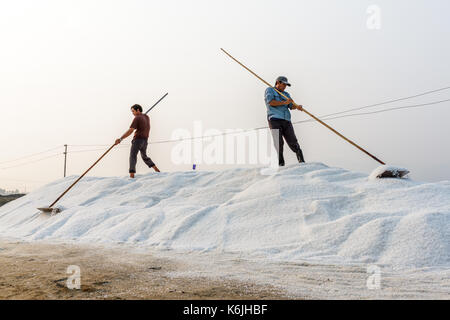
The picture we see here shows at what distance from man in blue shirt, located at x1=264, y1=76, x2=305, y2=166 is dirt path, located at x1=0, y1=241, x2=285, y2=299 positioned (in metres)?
3.43

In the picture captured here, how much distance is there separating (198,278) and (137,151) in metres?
5.64

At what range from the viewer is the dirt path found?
2.12m

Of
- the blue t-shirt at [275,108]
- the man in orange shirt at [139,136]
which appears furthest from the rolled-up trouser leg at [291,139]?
the man in orange shirt at [139,136]

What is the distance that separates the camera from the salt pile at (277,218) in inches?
130

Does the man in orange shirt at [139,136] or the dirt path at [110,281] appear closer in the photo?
the dirt path at [110,281]

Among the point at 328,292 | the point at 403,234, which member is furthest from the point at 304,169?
the point at 328,292

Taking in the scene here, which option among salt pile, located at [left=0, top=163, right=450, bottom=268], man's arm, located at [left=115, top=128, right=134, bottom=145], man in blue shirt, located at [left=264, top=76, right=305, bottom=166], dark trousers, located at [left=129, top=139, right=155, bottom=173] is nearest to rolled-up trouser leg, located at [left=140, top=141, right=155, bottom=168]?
dark trousers, located at [left=129, top=139, right=155, bottom=173]

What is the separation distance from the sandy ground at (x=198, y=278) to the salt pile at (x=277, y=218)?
1.13 ft

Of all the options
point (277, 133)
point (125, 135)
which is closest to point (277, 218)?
point (277, 133)

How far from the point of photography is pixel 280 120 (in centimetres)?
628

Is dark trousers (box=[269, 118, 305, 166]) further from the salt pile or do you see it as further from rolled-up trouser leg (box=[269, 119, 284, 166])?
the salt pile

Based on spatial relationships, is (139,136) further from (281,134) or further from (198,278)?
(198,278)

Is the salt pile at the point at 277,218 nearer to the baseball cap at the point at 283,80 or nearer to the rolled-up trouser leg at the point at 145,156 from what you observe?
the rolled-up trouser leg at the point at 145,156
